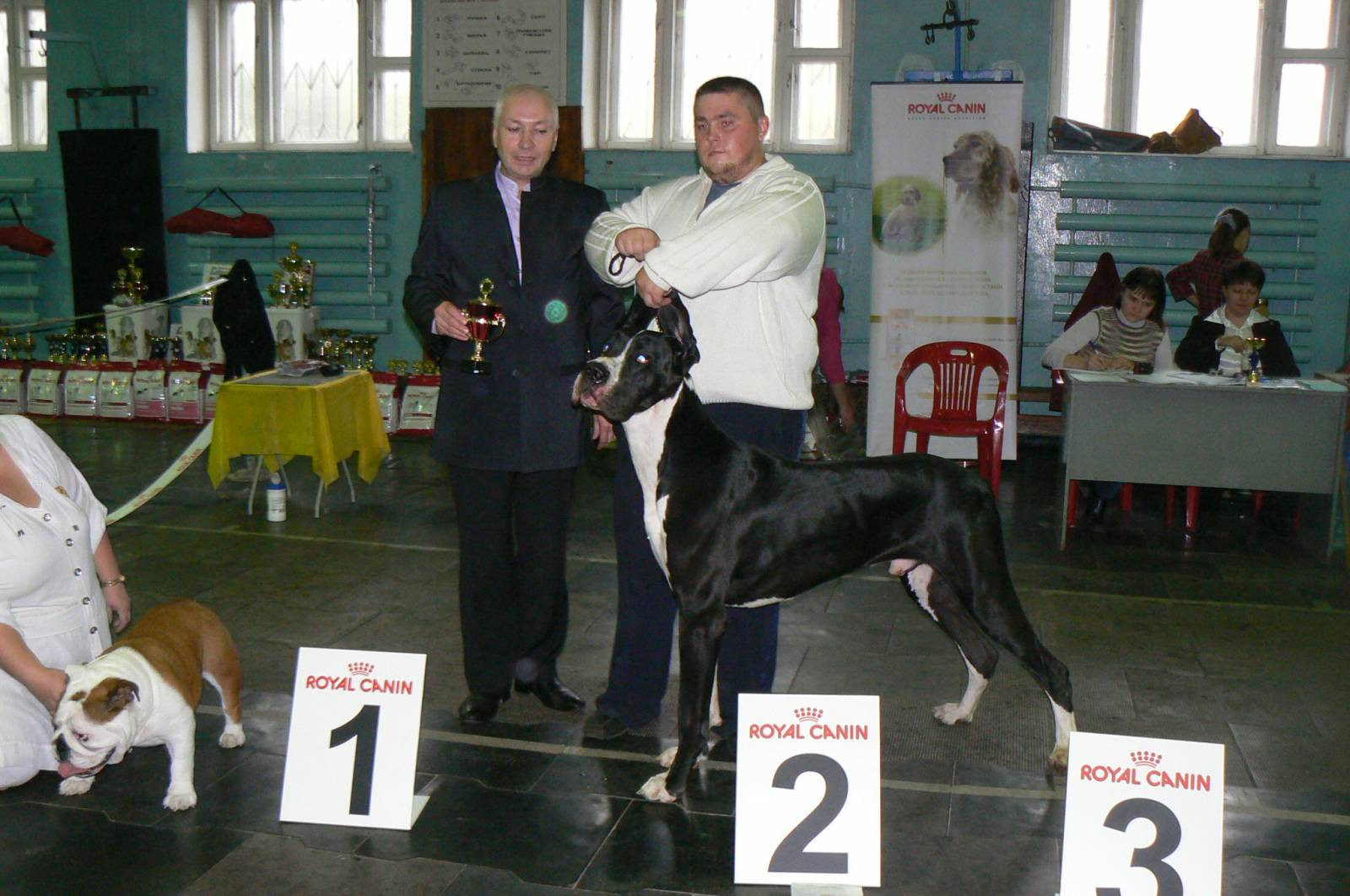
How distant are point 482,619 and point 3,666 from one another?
1.22 metres

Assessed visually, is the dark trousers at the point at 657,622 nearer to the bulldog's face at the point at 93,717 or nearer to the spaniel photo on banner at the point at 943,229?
the bulldog's face at the point at 93,717

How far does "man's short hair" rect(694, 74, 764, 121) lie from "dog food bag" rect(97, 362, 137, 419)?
8017mm

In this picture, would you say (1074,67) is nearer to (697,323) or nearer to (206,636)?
(697,323)

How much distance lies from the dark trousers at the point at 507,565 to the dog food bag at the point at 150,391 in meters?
7.05

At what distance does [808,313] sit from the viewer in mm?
3150

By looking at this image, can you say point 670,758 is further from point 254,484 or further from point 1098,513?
point 1098,513

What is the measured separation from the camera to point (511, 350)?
11.1 feet

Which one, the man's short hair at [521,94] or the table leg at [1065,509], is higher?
the man's short hair at [521,94]

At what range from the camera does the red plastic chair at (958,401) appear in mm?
6625

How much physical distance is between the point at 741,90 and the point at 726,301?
0.52 m

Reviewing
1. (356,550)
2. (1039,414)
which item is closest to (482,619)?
(356,550)

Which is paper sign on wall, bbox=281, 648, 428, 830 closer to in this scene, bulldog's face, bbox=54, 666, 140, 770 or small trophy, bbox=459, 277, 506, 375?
bulldog's face, bbox=54, 666, 140, 770

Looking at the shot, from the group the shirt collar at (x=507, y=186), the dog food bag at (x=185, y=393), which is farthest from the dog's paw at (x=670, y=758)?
the dog food bag at (x=185, y=393)

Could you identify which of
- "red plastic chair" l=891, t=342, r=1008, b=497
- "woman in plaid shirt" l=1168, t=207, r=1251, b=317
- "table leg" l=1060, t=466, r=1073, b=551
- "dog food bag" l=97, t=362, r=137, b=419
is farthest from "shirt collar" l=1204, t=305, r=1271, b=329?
"dog food bag" l=97, t=362, r=137, b=419
